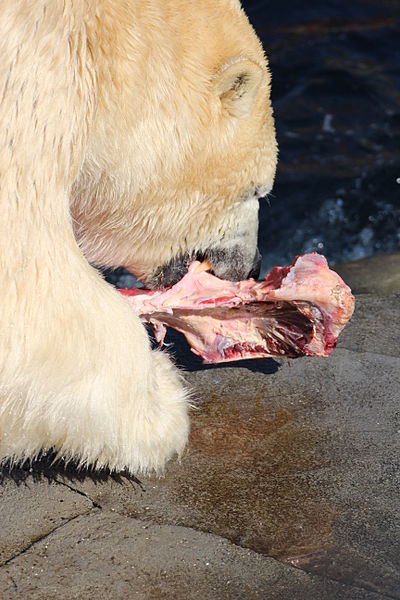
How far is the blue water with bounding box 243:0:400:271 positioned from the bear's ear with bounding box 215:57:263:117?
225 cm

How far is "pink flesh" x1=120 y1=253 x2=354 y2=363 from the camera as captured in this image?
7.54 ft

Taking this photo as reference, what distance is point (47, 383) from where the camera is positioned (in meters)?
1.82

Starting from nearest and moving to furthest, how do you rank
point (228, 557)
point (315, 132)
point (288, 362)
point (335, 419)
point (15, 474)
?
point (228, 557), point (15, 474), point (335, 419), point (288, 362), point (315, 132)

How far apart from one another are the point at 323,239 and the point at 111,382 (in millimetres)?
2965

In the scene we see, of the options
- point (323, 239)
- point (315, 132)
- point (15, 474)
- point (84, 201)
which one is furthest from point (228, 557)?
point (315, 132)

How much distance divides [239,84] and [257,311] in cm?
56

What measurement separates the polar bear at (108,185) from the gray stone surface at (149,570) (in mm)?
196

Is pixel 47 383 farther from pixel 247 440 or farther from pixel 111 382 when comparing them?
pixel 247 440

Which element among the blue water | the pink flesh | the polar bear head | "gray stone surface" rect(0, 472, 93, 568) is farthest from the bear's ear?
the blue water

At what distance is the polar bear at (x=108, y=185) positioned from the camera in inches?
68.0

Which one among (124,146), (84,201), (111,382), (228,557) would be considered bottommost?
(228,557)

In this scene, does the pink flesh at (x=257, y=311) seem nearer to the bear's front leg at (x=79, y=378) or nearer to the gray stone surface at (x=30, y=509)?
the bear's front leg at (x=79, y=378)

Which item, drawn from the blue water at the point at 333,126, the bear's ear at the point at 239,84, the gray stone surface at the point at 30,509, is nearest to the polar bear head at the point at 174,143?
the bear's ear at the point at 239,84

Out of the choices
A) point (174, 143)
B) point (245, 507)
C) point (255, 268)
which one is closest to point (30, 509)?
point (245, 507)
